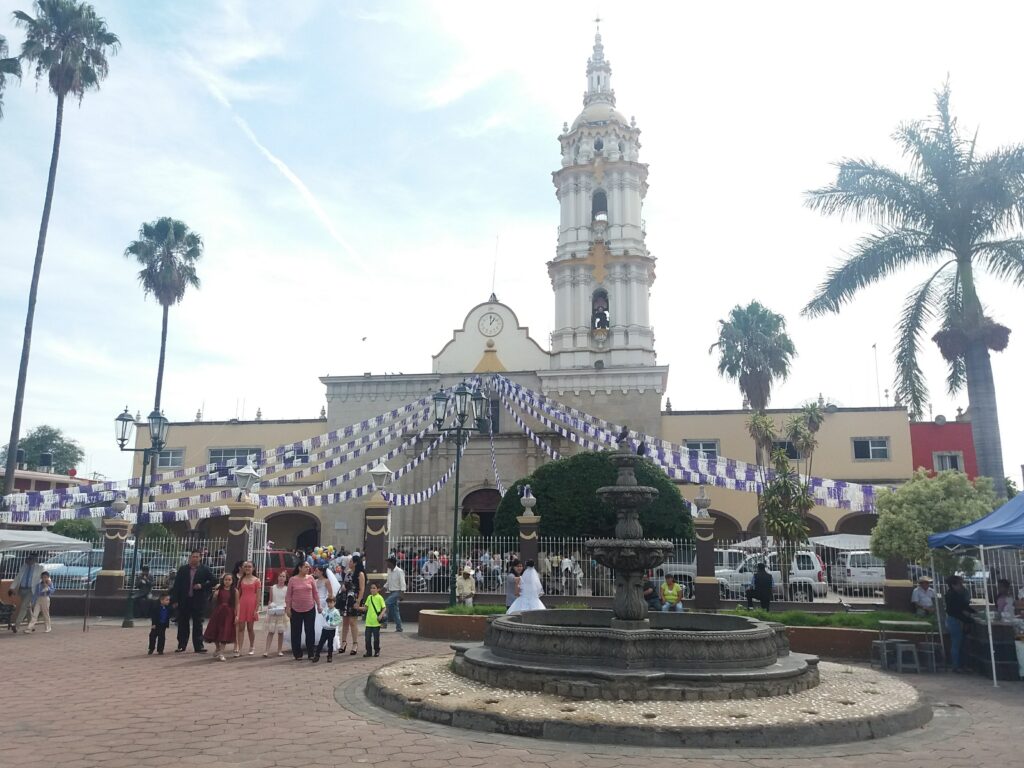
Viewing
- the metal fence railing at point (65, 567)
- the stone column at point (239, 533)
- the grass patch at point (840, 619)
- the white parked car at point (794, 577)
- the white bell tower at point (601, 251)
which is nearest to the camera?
the grass patch at point (840, 619)

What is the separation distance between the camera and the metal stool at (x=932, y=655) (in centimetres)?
1179

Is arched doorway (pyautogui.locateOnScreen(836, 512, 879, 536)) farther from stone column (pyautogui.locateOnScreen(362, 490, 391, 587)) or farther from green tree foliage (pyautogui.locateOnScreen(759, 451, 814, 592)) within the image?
stone column (pyautogui.locateOnScreen(362, 490, 391, 587))

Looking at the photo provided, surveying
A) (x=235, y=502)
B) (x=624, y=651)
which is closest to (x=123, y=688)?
(x=624, y=651)

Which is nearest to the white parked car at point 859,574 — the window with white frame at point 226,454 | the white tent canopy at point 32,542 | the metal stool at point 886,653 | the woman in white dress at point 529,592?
the metal stool at point 886,653

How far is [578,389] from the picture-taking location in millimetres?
34125

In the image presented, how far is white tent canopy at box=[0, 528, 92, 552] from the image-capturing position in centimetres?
1569

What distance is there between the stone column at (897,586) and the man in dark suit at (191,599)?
44.5 ft

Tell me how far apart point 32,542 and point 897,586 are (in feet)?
59.2

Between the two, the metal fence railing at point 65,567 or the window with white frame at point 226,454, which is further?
the window with white frame at point 226,454

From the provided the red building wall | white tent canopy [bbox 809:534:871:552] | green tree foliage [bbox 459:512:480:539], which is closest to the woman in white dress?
green tree foliage [bbox 459:512:480:539]

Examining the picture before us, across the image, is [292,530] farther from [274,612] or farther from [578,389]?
[274,612]

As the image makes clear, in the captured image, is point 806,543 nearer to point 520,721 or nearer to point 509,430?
point 509,430

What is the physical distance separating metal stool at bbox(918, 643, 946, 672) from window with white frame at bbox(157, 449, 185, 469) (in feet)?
111

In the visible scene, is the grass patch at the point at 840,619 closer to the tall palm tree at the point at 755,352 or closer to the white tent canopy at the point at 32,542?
the white tent canopy at the point at 32,542
